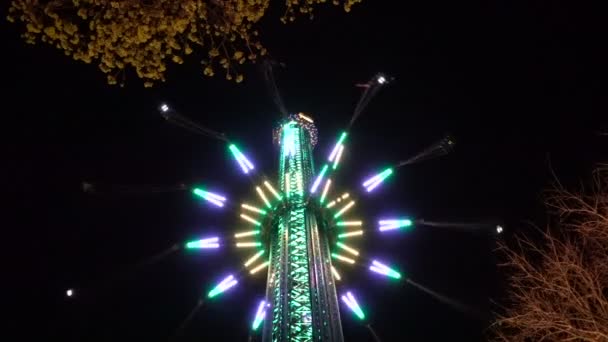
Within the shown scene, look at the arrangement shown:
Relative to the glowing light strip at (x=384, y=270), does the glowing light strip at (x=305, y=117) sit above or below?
above

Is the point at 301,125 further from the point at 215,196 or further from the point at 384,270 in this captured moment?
the point at 384,270

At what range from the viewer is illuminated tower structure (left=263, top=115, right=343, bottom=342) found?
42.9ft

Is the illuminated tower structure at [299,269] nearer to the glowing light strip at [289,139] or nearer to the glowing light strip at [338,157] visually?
the glowing light strip at [289,139]

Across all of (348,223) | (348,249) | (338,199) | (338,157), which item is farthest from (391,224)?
(338,157)

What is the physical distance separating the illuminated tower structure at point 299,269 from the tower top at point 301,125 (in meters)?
1.49

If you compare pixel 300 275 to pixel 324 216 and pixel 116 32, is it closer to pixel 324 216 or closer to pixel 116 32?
pixel 324 216

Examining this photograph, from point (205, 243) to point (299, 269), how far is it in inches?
157

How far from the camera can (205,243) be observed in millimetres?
17281

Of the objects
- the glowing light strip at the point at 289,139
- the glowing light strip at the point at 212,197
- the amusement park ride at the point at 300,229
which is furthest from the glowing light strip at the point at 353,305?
the glowing light strip at the point at 289,139

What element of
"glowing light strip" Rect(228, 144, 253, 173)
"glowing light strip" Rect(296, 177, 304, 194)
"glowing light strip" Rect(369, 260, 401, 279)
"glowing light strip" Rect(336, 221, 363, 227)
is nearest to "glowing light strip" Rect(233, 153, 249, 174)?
"glowing light strip" Rect(228, 144, 253, 173)

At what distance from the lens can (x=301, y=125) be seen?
2125 cm

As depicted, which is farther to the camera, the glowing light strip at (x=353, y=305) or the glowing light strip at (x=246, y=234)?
the glowing light strip at (x=353, y=305)

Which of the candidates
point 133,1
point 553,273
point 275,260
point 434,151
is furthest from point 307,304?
point 434,151

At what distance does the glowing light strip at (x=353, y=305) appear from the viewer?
18.5m
